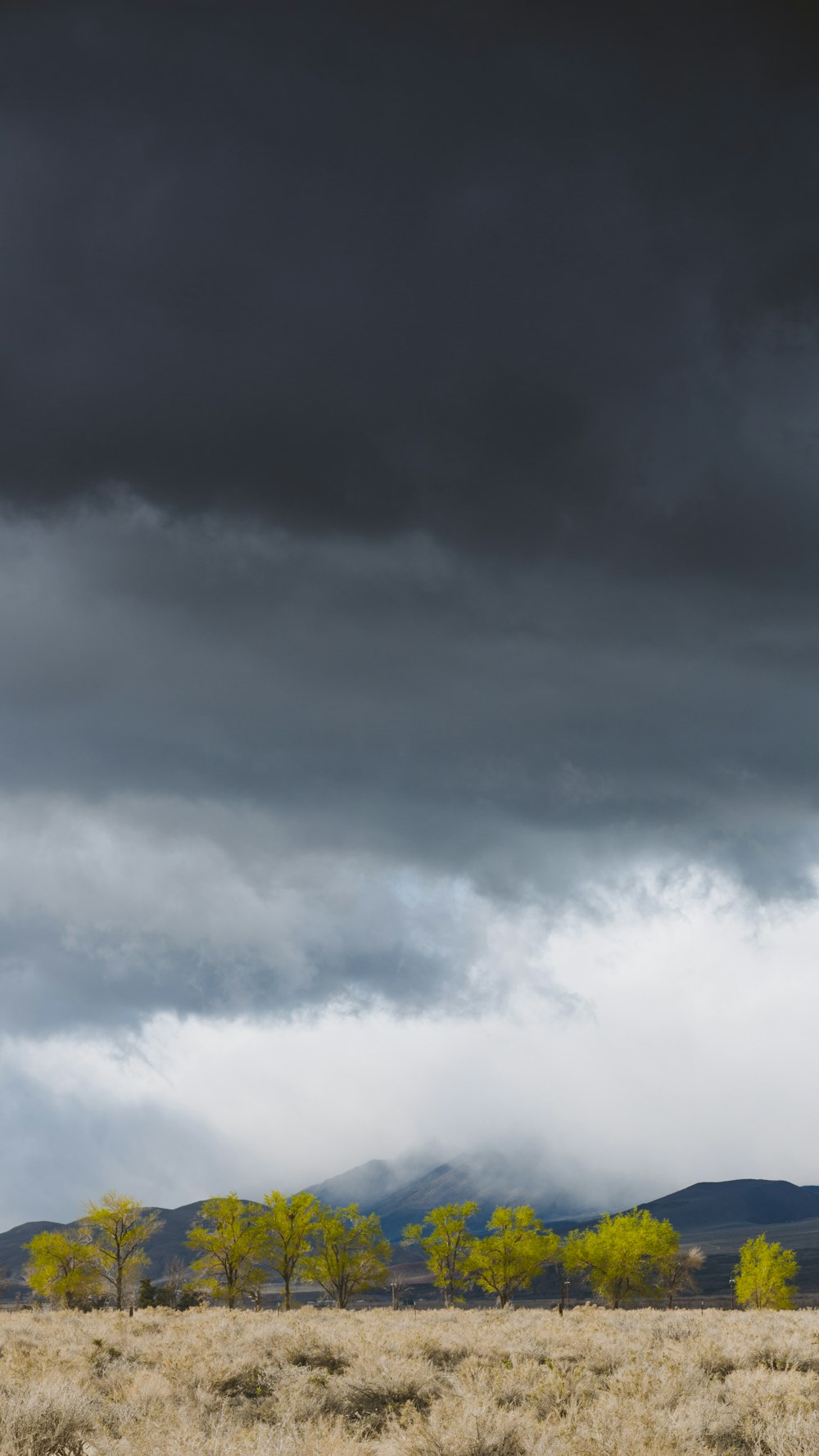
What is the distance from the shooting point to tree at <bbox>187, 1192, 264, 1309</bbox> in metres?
73.6

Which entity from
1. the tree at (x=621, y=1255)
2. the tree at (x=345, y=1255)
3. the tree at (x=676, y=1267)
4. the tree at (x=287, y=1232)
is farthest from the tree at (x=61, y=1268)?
the tree at (x=676, y=1267)

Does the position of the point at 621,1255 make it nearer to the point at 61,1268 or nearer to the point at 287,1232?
the point at 287,1232

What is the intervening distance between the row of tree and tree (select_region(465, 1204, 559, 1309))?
10cm

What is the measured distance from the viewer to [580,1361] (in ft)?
54.7

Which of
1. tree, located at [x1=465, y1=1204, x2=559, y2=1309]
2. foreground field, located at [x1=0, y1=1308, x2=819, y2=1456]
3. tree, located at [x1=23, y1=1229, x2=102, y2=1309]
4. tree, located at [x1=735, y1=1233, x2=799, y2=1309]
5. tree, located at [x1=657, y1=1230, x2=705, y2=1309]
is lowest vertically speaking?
tree, located at [x1=735, y1=1233, x2=799, y2=1309]

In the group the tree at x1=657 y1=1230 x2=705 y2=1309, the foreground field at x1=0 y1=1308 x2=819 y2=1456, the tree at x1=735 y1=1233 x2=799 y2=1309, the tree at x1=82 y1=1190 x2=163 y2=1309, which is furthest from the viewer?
the tree at x1=735 y1=1233 x2=799 y2=1309

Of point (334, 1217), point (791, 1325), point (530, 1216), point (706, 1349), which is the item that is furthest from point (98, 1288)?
point (706, 1349)

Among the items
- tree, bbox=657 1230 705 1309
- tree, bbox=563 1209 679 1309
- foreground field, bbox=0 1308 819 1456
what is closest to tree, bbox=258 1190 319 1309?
tree, bbox=563 1209 679 1309

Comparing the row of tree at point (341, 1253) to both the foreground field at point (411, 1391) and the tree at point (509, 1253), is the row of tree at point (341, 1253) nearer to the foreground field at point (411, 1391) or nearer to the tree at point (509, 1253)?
the tree at point (509, 1253)

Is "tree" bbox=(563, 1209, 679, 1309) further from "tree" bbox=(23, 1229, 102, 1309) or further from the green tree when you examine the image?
"tree" bbox=(23, 1229, 102, 1309)

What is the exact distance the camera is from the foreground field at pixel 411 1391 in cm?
1052

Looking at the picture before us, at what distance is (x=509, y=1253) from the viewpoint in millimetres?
81688

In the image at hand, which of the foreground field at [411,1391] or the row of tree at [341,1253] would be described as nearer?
the foreground field at [411,1391]

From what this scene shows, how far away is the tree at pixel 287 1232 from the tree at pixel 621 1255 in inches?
976
